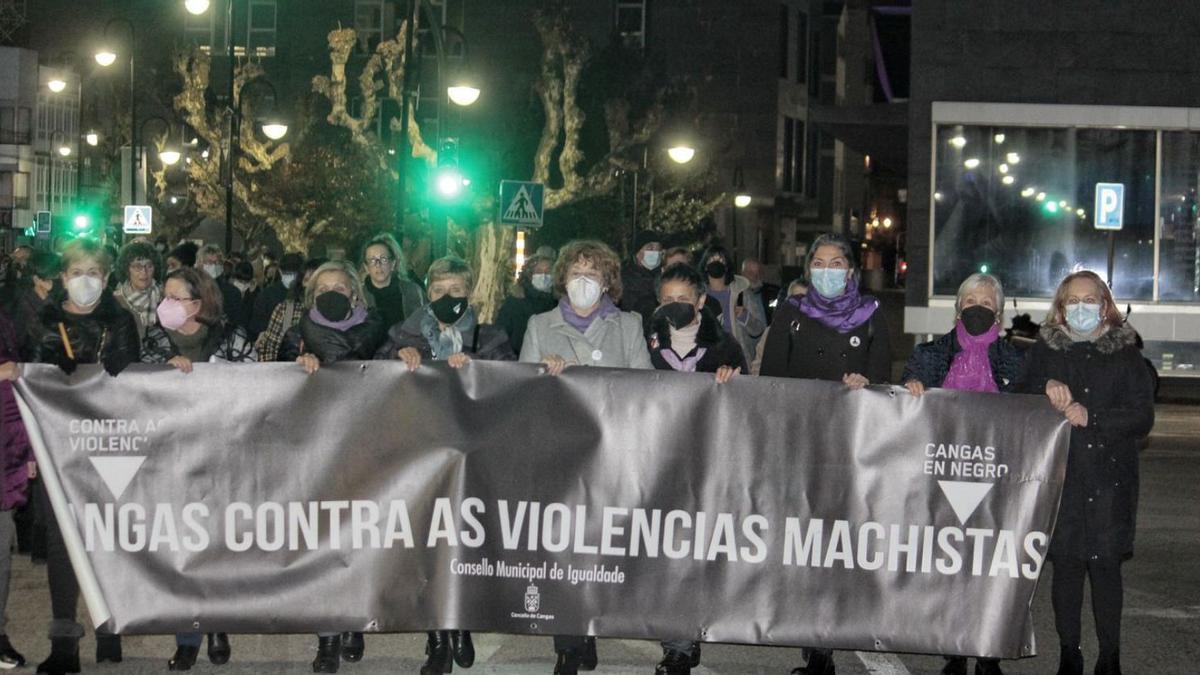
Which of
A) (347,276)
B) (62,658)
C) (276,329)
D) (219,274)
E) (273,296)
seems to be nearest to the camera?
(62,658)

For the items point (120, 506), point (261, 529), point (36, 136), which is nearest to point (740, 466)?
point (261, 529)

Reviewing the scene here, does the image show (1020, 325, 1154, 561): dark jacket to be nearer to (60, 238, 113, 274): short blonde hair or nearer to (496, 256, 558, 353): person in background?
(60, 238, 113, 274): short blonde hair

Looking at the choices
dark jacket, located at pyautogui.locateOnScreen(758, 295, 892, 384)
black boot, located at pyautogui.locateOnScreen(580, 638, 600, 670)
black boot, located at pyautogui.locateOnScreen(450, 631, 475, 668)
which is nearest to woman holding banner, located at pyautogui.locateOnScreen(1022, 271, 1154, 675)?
dark jacket, located at pyautogui.locateOnScreen(758, 295, 892, 384)

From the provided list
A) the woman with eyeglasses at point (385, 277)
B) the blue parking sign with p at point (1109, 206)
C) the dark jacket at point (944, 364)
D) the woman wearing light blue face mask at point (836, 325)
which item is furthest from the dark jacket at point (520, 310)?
the blue parking sign with p at point (1109, 206)

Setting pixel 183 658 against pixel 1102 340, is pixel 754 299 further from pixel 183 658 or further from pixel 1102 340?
pixel 183 658

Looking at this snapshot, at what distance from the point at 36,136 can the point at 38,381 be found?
92752mm

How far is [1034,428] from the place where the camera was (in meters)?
7.80

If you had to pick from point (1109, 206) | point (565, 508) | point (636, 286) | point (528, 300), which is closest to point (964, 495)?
point (565, 508)

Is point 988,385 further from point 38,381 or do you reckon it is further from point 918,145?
point 918,145

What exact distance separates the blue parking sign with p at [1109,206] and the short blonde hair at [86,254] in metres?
21.7

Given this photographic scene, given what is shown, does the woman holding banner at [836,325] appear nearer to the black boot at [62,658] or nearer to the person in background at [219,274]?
the black boot at [62,658]

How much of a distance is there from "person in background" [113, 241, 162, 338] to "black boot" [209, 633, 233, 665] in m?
3.11

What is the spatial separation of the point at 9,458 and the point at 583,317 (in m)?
2.49

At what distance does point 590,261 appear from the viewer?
8.35m
